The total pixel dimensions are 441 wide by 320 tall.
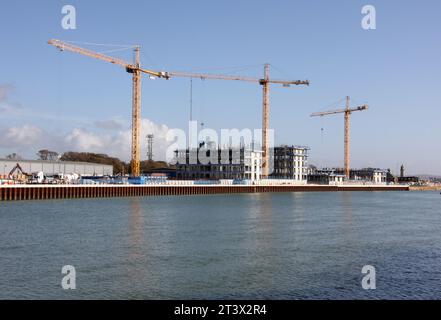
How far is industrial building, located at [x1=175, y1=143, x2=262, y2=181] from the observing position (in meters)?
187

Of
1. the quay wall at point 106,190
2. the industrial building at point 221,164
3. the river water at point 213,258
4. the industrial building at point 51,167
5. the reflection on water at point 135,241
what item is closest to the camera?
the river water at point 213,258

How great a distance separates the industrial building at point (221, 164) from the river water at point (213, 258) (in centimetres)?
12412

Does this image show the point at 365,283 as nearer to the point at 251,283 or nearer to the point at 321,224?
the point at 251,283

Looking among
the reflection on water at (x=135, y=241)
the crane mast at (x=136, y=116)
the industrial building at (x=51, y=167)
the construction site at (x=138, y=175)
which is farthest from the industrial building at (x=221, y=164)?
the reflection on water at (x=135, y=241)

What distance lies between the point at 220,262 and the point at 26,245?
15.9 meters

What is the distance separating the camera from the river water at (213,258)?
91.8ft

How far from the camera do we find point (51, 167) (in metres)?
157

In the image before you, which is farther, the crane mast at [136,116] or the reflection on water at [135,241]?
the crane mast at [136,116]

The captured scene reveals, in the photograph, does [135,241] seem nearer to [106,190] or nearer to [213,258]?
[213,258]


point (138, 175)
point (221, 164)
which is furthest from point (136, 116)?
point (221, 164)

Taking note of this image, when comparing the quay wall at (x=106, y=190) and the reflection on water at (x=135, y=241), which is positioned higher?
the quay wall at (x=106, y=190)

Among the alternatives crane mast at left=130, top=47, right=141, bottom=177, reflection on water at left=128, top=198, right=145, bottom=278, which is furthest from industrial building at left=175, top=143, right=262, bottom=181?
reflection on water at left=128, top=198, right=145, bottom=278

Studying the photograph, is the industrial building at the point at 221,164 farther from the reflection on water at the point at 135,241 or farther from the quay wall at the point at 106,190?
the reflection on water at the point at 135,241

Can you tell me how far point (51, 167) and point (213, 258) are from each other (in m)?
130
